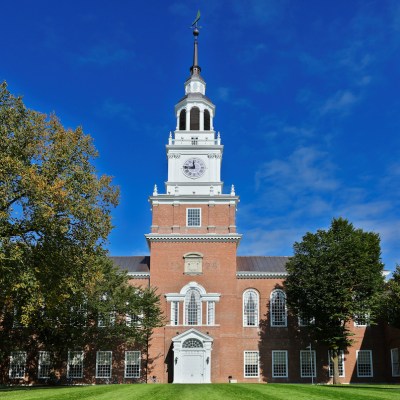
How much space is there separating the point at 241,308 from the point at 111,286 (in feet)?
40.5

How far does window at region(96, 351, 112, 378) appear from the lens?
4391cm

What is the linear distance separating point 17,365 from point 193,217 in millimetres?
19214

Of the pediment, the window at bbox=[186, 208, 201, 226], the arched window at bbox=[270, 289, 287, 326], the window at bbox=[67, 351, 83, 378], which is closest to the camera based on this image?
the pediment

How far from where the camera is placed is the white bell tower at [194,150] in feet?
155

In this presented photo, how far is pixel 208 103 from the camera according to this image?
49719mm

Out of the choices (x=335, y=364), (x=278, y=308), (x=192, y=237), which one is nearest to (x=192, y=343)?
Result: (x=278, y=308)

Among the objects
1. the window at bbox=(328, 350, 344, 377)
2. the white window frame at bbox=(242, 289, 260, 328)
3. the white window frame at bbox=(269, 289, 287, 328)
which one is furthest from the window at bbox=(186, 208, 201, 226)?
the window at bbox=(328, 350, 344, 377)

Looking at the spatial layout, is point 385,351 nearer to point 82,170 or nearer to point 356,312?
point 356,312

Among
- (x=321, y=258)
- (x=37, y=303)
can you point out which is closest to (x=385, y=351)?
(x=321, y=258)

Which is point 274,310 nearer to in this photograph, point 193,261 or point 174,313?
point 193,261

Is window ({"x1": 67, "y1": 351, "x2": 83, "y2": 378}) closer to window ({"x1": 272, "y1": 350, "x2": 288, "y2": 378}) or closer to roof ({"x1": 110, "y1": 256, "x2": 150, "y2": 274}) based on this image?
roof ({"x1": 110, "y1": 256, "x2": 150, "y2": 274})

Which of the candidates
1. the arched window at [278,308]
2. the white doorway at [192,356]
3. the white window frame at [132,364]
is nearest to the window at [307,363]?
the arched window at [278,308]

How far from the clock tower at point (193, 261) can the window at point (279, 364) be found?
14.1 ft

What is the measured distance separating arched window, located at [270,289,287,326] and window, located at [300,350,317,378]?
9.81ft
